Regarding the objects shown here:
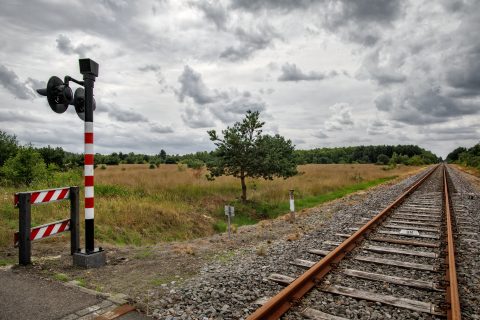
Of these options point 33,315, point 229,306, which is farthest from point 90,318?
point 229,306

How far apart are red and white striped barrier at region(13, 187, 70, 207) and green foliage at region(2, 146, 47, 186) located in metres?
11.3

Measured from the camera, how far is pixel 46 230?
19.3 ft

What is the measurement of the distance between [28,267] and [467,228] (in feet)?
32.1

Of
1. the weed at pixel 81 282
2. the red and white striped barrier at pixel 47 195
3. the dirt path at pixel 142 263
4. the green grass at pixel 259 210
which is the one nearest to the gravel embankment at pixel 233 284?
the dirt path at pixel 142 263

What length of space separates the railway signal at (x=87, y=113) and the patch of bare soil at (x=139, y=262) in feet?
0.75

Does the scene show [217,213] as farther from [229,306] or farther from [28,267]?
[229,306]

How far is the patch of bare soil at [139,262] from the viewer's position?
4922 mm

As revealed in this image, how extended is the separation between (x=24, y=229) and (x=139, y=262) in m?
1.92

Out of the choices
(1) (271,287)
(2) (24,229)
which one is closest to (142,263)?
(2) (24,229)

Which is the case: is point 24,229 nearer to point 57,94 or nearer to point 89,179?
point 89,179

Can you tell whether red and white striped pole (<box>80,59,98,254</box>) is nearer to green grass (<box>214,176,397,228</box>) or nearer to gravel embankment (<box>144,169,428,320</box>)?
gravel embankment (<box>144,169,428,320</box>)

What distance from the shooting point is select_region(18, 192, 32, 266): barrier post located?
220 inches

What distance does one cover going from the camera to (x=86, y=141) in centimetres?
587

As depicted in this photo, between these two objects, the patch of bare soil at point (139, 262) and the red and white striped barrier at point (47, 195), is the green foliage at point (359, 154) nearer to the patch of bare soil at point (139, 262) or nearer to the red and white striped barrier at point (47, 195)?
the patch of bare soil at point (139, 262)
